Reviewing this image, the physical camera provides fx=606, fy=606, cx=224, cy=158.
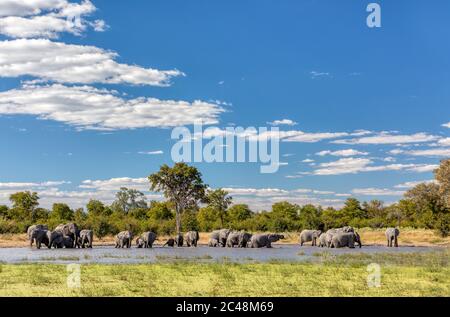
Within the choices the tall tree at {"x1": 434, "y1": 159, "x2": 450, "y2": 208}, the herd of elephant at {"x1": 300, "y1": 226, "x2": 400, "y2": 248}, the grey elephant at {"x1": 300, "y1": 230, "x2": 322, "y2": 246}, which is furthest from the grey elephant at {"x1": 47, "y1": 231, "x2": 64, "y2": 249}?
the tall tree at {"x1": 434, "y1": 159, "x2": 450, "y2": 208}

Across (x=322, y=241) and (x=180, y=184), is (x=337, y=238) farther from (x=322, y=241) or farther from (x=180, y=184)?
(x=180, y=184)

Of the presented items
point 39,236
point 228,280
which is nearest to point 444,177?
point 39,236

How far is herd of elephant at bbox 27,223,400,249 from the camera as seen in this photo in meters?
45.5

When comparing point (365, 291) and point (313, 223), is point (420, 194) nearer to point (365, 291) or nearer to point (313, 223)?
point (313, 223)

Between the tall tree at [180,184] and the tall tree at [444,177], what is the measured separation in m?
27.4

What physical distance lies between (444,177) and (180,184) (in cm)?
3001

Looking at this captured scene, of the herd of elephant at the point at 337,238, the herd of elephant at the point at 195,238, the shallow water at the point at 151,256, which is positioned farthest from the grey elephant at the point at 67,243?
the herd of elephant at the point at 337,238

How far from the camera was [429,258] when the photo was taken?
29656 millimetres

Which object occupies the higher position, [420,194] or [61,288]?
[420,194]

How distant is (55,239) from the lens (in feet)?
151

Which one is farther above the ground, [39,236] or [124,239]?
[39,236]

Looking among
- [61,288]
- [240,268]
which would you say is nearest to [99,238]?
[240,268]

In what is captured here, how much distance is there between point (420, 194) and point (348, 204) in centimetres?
3118

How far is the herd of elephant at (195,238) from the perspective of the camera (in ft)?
149
